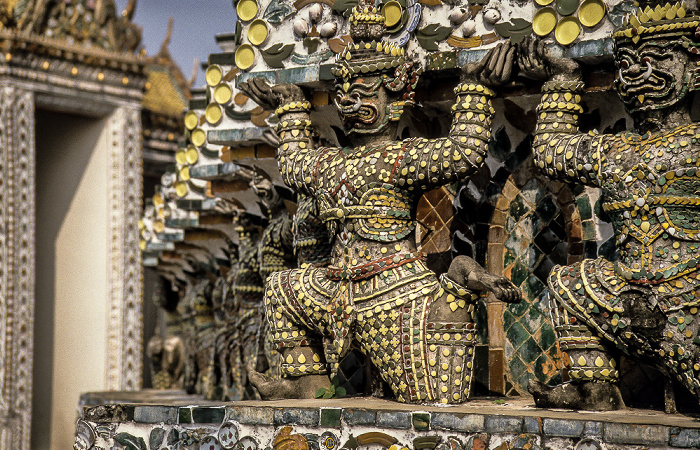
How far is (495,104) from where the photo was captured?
21.0 feet

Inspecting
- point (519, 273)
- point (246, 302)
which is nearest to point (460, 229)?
point (519, 273)

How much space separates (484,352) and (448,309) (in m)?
0.86

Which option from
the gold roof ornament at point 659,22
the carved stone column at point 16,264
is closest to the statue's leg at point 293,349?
the gold roof ornament at point 659,22

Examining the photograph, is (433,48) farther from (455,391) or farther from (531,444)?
(531,444)

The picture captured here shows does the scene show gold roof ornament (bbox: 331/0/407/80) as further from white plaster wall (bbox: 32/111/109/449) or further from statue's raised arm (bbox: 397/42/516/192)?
white plaster wall (bbox: 32/111/109/449)

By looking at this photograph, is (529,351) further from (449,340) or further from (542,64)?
(542,64)

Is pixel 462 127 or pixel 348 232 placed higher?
pixel 462 127

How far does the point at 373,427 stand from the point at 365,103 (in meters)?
1.89

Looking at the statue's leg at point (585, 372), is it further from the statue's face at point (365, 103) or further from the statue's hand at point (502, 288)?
the statue's face at point (365, 103)

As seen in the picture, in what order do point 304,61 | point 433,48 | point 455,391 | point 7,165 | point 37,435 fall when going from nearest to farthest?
point 455,391 → point 433,48 → point 304,61 → point 7,165 → point 37,435

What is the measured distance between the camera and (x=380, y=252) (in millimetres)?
6020

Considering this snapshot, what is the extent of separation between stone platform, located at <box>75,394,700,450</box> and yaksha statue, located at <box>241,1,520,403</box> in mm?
287

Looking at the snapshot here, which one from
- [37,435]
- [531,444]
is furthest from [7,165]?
[531,444]

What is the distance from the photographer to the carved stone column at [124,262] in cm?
1755
